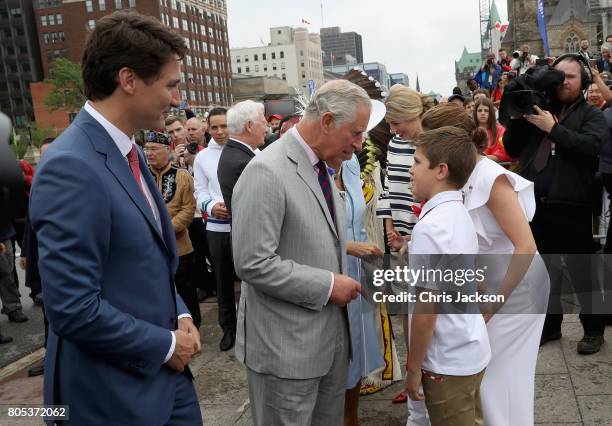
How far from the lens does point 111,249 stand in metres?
1.70

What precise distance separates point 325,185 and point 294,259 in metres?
0.39

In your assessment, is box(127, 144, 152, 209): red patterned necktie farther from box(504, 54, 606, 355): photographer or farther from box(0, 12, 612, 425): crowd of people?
box(504, 54, 606, 355): photographer

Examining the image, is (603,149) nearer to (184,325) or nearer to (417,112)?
(417,112)

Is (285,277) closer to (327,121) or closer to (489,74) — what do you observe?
(327,121)

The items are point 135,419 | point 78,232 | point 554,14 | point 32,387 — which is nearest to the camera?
point 78,232

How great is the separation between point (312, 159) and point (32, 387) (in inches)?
140

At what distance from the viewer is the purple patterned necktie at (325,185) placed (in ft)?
7.80

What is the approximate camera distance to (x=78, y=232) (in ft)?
5.08

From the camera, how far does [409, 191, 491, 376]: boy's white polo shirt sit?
6.97 ft

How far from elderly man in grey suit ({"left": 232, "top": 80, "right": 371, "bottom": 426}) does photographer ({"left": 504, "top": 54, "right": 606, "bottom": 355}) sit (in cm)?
224

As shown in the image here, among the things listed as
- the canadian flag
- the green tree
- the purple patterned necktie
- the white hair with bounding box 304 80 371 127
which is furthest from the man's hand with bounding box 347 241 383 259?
the green tree

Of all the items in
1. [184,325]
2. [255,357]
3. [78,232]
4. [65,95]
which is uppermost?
[65,95]

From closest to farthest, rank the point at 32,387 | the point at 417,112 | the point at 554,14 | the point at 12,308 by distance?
the point at 417,112 → the point at 32,387 → the point at 12,308 → the point at 554,14

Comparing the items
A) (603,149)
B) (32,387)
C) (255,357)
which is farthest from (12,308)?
(603,149)
